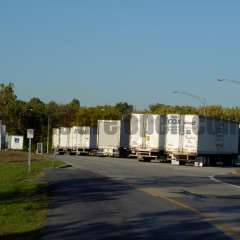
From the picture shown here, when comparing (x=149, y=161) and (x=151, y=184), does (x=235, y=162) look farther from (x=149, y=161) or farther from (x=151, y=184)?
(x=151, y=184)

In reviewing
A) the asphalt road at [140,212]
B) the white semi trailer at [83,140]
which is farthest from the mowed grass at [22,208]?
the white semi trailer at [83,140]

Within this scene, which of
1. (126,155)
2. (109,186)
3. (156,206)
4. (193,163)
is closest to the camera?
(156,206)

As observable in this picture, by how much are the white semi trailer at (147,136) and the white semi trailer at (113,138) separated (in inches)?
388

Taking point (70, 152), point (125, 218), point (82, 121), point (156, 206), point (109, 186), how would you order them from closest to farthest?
1. point (125, 218)
2. point (156, 206)
3. point (109, 186)
4. point (70, 152)
5. point (82, 121)

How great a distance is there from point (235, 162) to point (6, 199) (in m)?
46.6

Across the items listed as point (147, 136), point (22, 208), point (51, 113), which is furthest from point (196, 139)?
point (51, 113)

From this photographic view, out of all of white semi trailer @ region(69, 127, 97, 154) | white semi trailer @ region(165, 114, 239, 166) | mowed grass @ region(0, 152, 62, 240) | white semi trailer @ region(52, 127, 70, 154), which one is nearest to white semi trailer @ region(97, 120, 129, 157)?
white semi trailer @ region(69, 127, 97, 154)

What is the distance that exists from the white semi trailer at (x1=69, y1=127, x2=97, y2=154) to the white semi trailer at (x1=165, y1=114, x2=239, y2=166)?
27.6 metres

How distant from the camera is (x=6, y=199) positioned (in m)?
22.6

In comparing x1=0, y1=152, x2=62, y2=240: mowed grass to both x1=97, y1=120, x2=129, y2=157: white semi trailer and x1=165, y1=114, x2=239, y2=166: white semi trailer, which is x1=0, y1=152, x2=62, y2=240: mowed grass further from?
x1=97, y1=120, x2=129, y2=157: white semi trailer

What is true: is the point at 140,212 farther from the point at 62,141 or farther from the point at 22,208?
the point at 62,141

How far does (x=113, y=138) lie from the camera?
7906 centimetres

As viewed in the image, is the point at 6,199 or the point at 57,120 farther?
the point at 57,120

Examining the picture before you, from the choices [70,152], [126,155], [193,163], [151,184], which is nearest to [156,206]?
[151,184]
